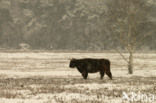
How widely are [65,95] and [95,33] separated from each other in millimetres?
105303

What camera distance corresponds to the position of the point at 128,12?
29.1 meters

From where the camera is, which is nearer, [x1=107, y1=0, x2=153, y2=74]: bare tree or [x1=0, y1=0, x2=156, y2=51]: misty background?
[x1=107, y1=0, x2=153, y2=74]: bare tree

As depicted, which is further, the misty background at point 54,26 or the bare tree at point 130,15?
the misty background at point 54,26

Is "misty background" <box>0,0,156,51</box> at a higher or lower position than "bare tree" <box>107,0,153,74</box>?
lower

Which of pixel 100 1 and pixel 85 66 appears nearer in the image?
pixel 85 66

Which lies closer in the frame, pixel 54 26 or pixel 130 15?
pixel 130 15

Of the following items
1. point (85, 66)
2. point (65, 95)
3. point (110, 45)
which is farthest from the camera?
point (110, 45)

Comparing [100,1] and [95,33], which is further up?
[100,1]

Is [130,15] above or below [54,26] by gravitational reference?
above

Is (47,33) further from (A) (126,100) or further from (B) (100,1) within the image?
(A) (126,100)

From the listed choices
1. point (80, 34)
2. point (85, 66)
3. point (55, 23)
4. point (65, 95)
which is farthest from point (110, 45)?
point (65, 95)

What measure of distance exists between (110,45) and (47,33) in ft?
87.8

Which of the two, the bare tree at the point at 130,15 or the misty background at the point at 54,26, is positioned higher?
the bare tree at the point at 130,15

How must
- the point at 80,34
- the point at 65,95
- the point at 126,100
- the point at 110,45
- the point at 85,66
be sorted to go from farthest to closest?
the point at 80,34
the point at 110,45
the point at 85,66
the point at 65,95
the point at 126,100
